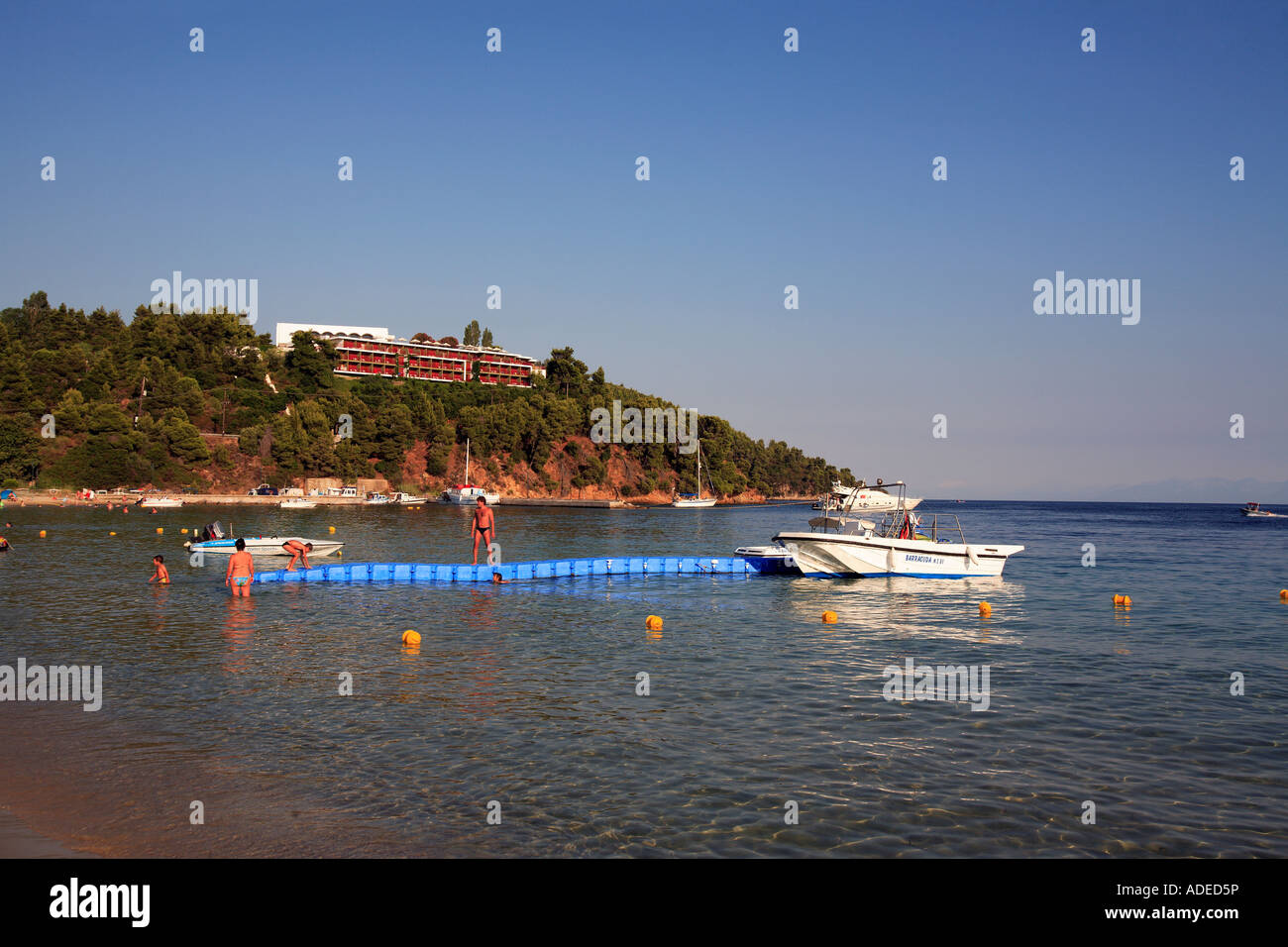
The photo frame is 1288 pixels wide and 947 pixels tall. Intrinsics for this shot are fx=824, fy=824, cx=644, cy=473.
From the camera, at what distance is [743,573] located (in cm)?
4000

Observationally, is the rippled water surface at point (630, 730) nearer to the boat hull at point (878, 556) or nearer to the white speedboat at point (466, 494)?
the boat hull at point (878, 556)

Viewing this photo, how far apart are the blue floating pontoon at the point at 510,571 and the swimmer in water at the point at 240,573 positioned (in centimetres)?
417

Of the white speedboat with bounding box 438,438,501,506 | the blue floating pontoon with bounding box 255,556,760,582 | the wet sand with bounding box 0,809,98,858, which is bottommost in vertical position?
the wet sand with bounding box 0,809,98,858

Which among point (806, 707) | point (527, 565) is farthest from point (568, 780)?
point (527, 565)

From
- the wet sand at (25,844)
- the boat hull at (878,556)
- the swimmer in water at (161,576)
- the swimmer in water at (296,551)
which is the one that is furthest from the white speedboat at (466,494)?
the wet sand at (25,844)

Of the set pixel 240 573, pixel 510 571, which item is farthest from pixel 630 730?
pixel 510 571

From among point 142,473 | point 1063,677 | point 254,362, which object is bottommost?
point 1063,677

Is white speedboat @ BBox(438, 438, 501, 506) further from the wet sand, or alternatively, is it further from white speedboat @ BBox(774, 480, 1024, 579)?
the wet sand

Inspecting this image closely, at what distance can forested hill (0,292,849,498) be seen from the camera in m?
115

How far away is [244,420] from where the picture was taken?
5389 inches

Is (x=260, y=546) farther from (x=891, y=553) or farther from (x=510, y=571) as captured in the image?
(x=891, y=553)

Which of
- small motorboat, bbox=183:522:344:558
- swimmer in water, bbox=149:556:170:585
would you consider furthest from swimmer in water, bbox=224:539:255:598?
small motorboat, bbox=183:522:344:558

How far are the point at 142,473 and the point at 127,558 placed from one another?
8583cm
